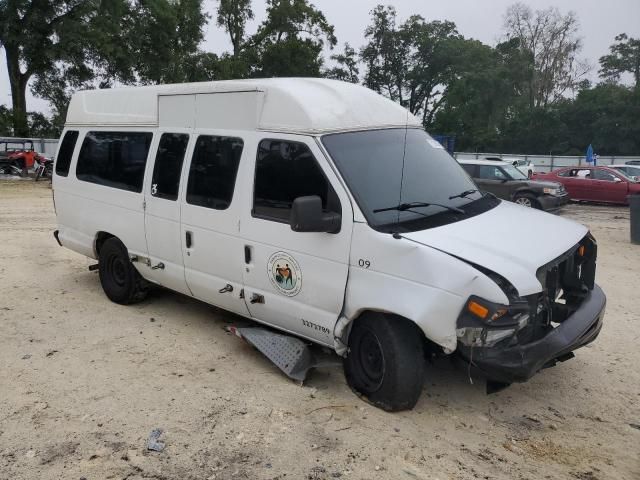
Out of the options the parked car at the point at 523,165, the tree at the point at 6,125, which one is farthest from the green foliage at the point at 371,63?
the parked car at the point at 523,165

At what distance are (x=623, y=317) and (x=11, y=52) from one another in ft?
105

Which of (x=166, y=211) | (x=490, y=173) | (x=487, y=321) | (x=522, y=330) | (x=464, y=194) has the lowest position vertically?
(x=522, y=330)

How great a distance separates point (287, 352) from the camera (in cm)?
460

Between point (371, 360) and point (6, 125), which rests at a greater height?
point (6, 125)

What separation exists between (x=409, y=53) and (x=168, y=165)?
172ft

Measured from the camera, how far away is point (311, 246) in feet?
13.7

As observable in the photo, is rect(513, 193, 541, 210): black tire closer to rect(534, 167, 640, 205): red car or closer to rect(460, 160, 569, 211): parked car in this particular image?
rect(460, 160, 569, 211): parked car

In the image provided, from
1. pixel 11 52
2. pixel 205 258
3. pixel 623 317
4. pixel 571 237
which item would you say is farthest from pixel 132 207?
pixel 11 52

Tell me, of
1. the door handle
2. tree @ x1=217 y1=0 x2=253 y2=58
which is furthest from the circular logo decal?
tree @ x1=217 y1=0 x2=253 y2=58

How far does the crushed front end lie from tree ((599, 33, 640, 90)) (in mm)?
60547

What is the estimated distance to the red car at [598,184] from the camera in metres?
18.4

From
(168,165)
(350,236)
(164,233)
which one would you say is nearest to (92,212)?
(164,233)

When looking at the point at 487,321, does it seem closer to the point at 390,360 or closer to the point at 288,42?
the point at 390,360

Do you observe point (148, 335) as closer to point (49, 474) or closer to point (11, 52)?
point (49, 474)
